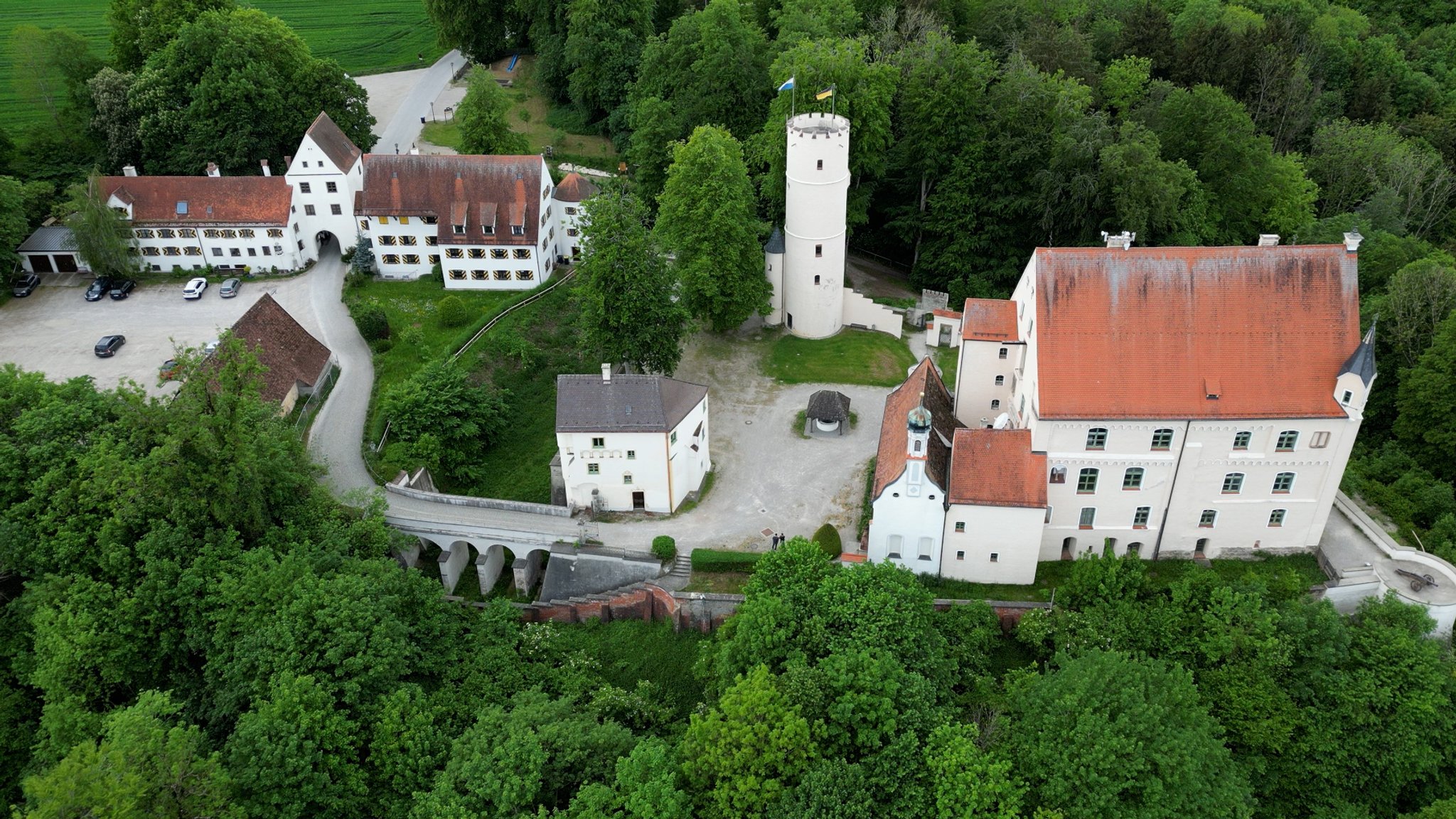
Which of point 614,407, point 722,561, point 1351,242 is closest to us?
point 1351,242

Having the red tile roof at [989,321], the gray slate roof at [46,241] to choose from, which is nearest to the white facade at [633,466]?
the red tile roof at [989,321]

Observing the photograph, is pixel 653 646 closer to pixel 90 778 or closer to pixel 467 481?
pixel 467 481

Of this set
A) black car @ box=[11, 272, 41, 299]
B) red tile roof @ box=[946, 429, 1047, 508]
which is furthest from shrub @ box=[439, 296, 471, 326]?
red tile roof @ box=[946, 429, 1047, 508]

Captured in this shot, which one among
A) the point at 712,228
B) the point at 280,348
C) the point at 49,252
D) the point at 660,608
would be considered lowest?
the point at 660,608

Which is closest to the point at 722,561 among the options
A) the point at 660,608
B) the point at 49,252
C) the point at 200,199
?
the point at 660,608

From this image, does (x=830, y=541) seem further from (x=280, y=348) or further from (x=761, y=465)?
(x=280, y=348)

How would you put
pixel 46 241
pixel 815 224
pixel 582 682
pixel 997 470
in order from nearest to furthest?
pixel 582 682 < pixel 997 470 < pixel 815 224 < pixel 46 241

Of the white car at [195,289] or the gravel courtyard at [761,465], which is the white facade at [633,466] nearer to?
the gravel courtyard at [761,465]

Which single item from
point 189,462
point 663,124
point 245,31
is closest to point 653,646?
point 189,462
